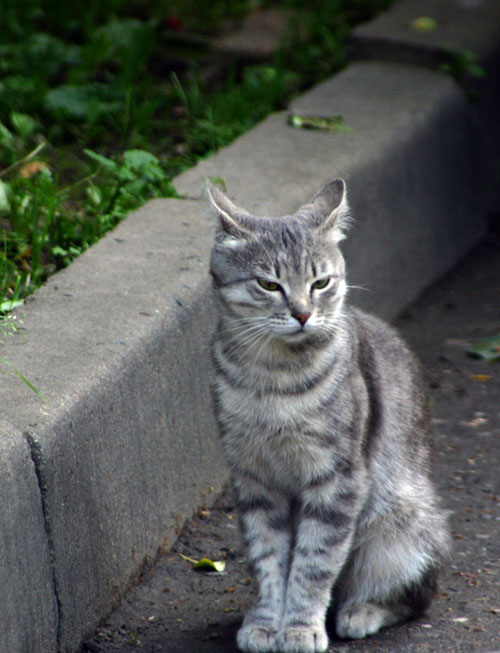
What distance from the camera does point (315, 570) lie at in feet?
10.00

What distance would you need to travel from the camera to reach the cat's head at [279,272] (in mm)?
3000

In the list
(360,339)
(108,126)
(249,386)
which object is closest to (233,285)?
(249,386)

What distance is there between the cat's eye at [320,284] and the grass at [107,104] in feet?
3.77

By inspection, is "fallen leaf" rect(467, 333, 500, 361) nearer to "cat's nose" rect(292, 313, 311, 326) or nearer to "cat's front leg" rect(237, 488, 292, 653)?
"cat's front leg" rect(237, 488, 292, 653)

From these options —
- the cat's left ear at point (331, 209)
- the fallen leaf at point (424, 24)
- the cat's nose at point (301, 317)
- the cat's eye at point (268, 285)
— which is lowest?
the fallen leaf at point (424, 24)

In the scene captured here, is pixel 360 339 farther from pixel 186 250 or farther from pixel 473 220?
pixel 473 220

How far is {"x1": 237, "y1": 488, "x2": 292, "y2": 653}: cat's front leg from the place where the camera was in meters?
3.09

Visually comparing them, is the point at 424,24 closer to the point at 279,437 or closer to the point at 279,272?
the point at 279,272

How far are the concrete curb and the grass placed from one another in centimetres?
23

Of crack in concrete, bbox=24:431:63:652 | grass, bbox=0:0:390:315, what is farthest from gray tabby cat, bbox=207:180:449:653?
grass, bbox=0:0:390:315

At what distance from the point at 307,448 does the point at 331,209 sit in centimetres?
78

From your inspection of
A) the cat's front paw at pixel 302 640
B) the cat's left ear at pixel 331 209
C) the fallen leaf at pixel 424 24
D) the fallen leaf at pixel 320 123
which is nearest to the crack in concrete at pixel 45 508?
the cat's front paw at pixel 302 640

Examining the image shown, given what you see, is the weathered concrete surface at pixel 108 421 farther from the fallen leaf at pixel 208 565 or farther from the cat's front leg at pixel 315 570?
the cat's front leg at pixel 315 570

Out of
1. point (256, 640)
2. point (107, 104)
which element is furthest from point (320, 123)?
point (256, 640)
